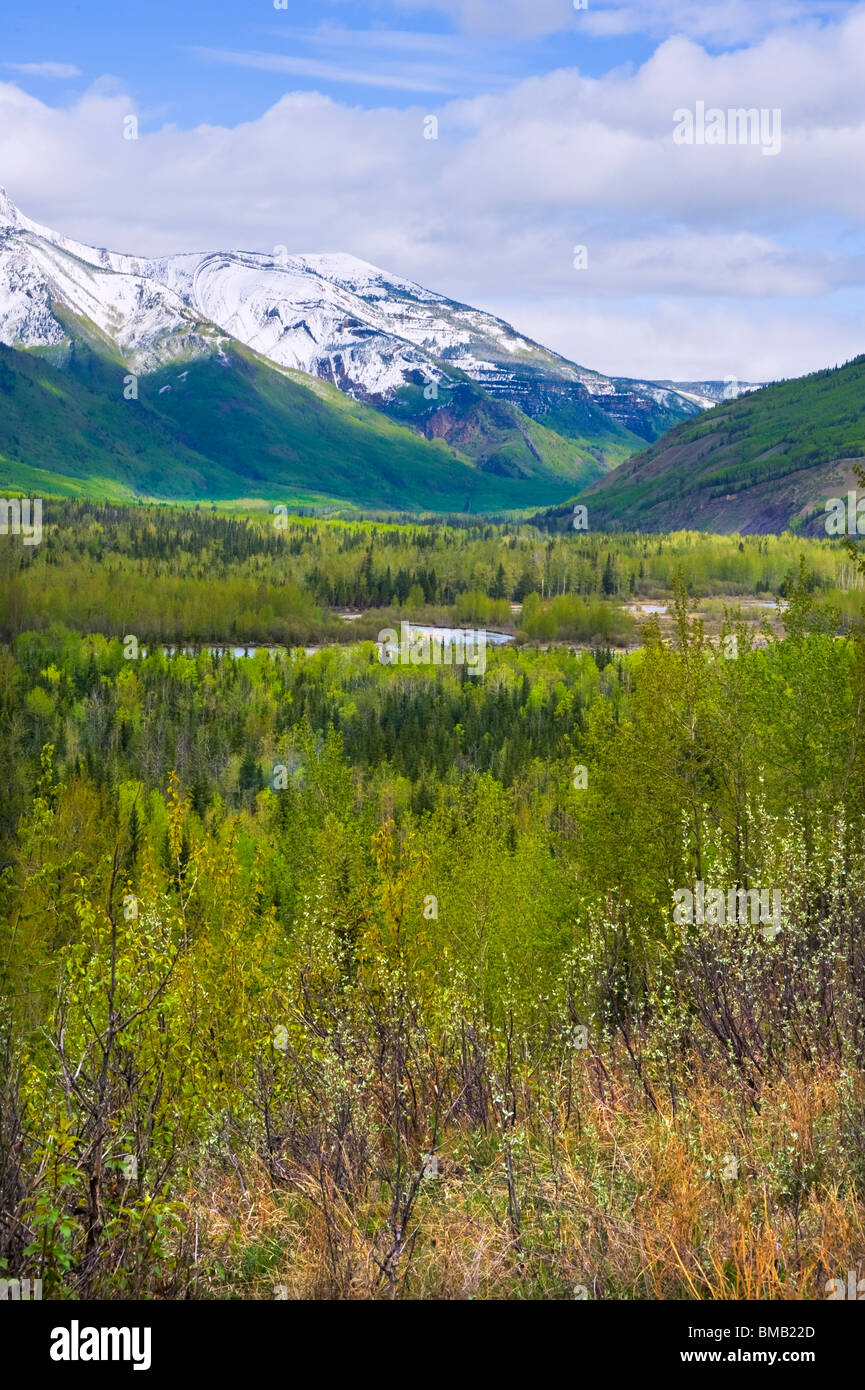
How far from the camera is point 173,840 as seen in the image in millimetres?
22203

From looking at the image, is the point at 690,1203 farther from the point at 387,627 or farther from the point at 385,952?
the point at 387,627

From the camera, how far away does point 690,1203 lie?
25.9 feet

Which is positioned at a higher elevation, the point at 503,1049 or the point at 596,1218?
the point at 596,1218

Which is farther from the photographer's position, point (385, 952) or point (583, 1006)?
point (385, 952)

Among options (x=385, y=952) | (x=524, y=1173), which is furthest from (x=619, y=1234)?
(x=385, y=952)

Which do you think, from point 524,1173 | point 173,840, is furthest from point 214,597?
point 524,1173

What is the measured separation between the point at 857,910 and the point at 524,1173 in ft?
22.7

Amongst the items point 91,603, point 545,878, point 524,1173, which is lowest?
point 545,878

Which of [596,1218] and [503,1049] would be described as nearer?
[596,1218]

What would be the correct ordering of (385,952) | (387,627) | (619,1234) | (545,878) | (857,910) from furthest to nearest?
(387,627)
(545,878)
(385,952)
(857,910)
(619,1234)

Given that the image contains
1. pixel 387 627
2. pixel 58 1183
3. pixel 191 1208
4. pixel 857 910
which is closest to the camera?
pixel 58 1183

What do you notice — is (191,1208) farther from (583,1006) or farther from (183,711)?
(183,711)

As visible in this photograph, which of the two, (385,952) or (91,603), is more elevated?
(91,603)

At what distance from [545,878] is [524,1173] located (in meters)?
29.2
